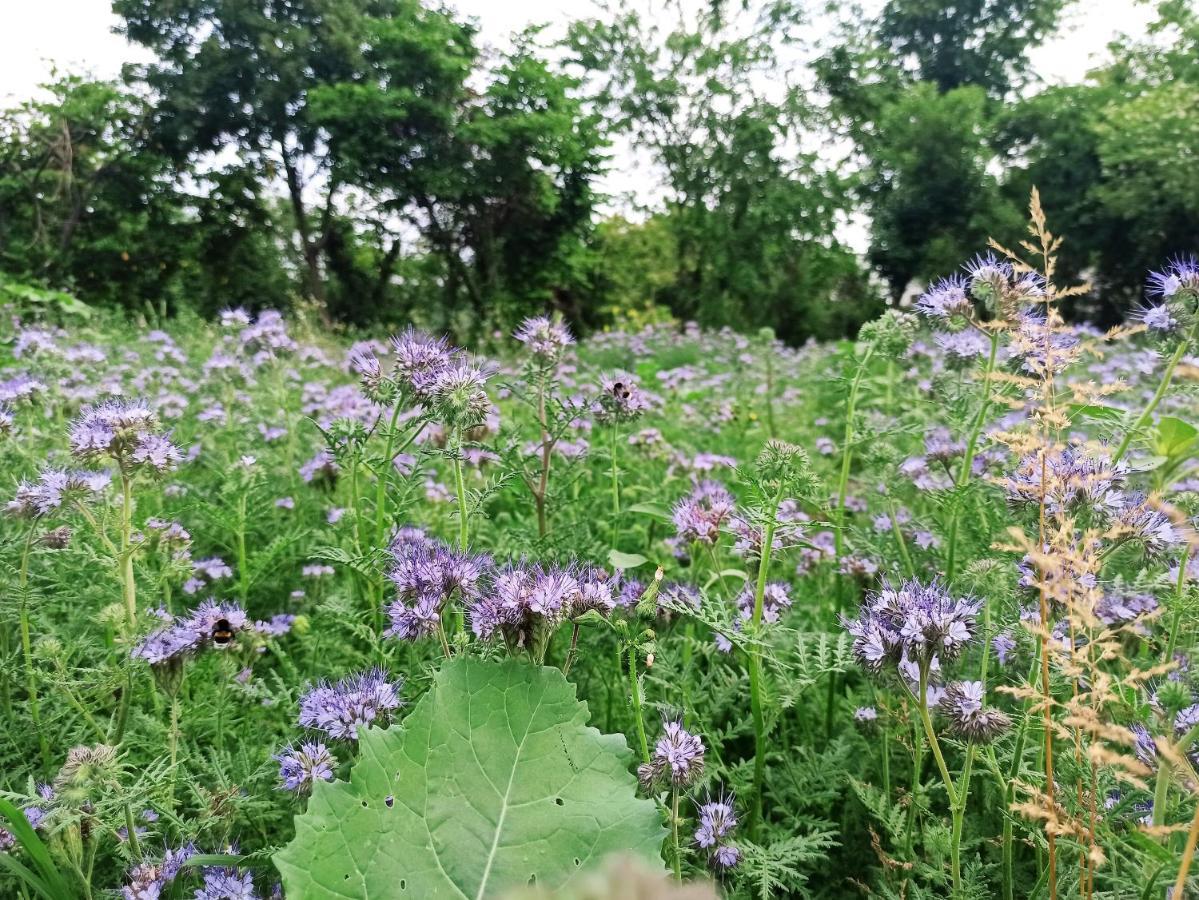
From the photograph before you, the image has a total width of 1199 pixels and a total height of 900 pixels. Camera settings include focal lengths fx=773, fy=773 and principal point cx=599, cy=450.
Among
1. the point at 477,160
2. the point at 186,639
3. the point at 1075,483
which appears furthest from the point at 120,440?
the point at 477,160

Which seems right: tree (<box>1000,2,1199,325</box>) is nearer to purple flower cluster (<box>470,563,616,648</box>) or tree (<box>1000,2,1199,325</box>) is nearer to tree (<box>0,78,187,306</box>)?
purple flower cluster (<box>470,563,616,648</box>)

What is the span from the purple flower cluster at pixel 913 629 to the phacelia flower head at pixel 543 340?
1.34 metres

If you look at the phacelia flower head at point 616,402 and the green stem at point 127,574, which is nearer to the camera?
the green stem at point 127,574

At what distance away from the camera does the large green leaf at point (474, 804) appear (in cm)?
109

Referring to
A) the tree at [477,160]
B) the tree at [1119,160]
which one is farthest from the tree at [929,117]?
the tree at [477,160]

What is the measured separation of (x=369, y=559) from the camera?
178 centimetres

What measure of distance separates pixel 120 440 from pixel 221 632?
0.55 metres

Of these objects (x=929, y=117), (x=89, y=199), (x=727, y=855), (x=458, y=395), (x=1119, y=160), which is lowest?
(x=727, y=855)

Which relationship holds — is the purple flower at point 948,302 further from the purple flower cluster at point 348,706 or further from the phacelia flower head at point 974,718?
the purple flower cluster at point 348,706

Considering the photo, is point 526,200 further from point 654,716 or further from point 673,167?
point 654,716

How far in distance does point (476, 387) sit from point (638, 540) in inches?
60.6

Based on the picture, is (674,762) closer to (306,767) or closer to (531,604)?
(531,604)

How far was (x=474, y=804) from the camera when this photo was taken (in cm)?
117

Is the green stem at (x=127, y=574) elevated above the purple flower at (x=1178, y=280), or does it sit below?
below
